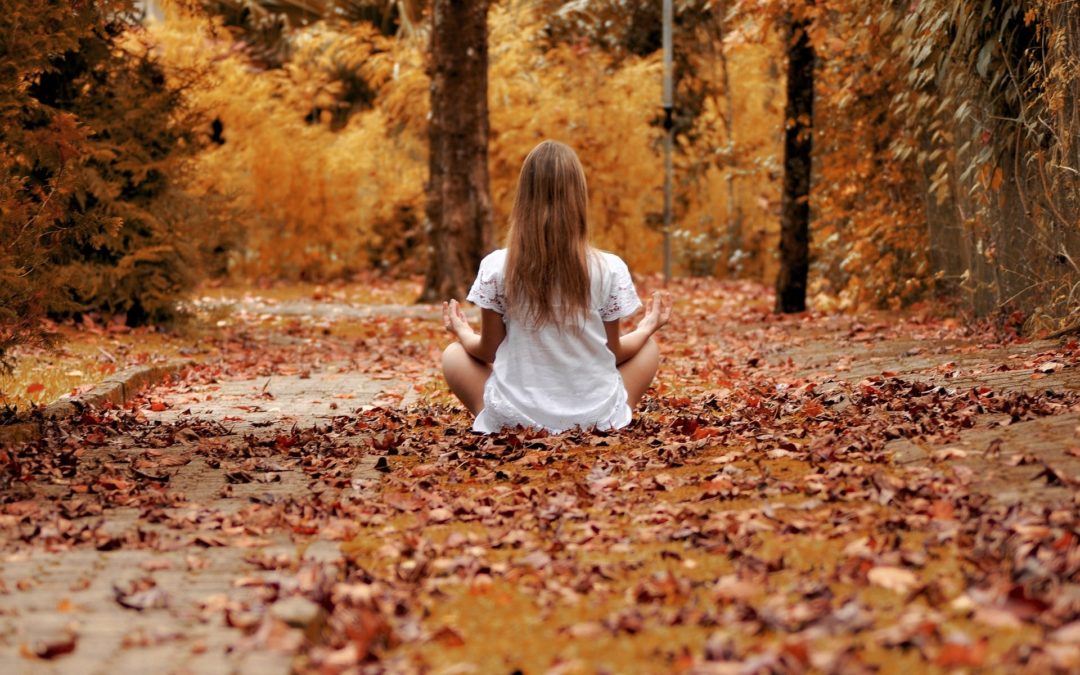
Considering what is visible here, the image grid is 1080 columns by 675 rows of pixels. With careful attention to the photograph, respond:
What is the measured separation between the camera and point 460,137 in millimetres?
17781

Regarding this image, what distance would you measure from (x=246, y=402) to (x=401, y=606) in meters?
5.47

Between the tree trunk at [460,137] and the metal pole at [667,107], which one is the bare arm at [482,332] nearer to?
the tree trunk at [460,137]

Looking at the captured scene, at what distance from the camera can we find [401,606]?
12.4ft

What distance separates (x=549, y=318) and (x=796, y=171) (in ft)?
32.2

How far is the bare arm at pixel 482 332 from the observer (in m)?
6.63

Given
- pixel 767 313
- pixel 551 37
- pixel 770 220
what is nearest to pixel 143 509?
pixel 767 313

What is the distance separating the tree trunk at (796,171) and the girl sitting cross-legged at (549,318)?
916cm

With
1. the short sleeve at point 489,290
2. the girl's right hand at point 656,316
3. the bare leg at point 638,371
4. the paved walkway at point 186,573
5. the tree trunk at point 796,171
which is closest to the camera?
the paved walkway at point 186,573

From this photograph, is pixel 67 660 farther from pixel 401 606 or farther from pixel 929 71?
pixel 929 71

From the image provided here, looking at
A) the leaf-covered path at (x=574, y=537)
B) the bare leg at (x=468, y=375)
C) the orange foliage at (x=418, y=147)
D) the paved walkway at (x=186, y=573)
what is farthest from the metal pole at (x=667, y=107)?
the paved walkway at (x=186, y=573)

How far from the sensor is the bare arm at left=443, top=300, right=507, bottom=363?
6.63 m

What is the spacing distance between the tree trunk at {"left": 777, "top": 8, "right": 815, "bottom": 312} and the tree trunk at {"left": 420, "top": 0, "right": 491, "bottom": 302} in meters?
4.28

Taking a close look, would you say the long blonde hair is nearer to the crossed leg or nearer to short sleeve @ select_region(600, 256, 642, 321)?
short sleeve @ select_region(600, 256, 642, 321)

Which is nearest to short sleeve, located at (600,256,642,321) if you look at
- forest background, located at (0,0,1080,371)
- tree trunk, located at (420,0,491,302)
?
forest background, located at (0,0,1080,371)
